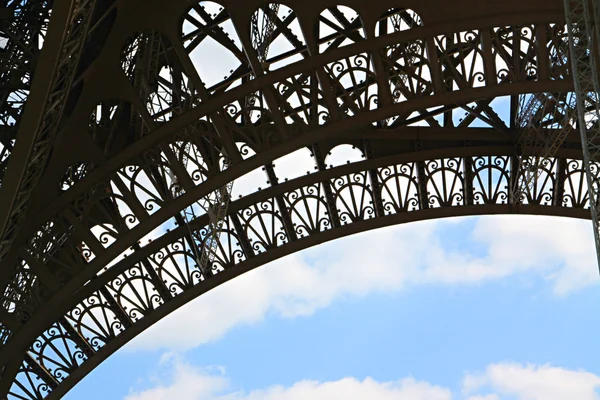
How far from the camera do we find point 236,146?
16609 millimetres

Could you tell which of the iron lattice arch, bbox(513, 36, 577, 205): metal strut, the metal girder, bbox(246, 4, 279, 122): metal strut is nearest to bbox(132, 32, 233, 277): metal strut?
the iron lattice arch

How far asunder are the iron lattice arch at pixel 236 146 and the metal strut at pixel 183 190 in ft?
0.25

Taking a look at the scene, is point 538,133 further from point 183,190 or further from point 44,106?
point 44,106

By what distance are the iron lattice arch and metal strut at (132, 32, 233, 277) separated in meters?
0.08

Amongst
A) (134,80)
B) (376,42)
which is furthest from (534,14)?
(134,80)

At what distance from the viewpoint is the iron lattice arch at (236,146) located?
1546 centimetres

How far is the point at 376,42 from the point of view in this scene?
15336mm

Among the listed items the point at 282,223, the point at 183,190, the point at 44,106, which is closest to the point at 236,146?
the point at 183,190

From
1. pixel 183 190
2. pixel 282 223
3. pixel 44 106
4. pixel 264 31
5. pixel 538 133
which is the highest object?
pixel 264 31

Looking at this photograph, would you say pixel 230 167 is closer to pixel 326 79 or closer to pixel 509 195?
pixel 326 79

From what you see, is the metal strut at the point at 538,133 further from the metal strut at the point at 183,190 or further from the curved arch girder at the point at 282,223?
the metal strut at the point at 183,190

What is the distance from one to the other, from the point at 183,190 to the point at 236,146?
4.15 ft

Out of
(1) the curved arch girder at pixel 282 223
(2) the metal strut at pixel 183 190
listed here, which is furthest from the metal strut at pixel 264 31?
(1) the curved arch girder at pixel 282 223

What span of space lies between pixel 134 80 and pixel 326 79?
3.35 meters
